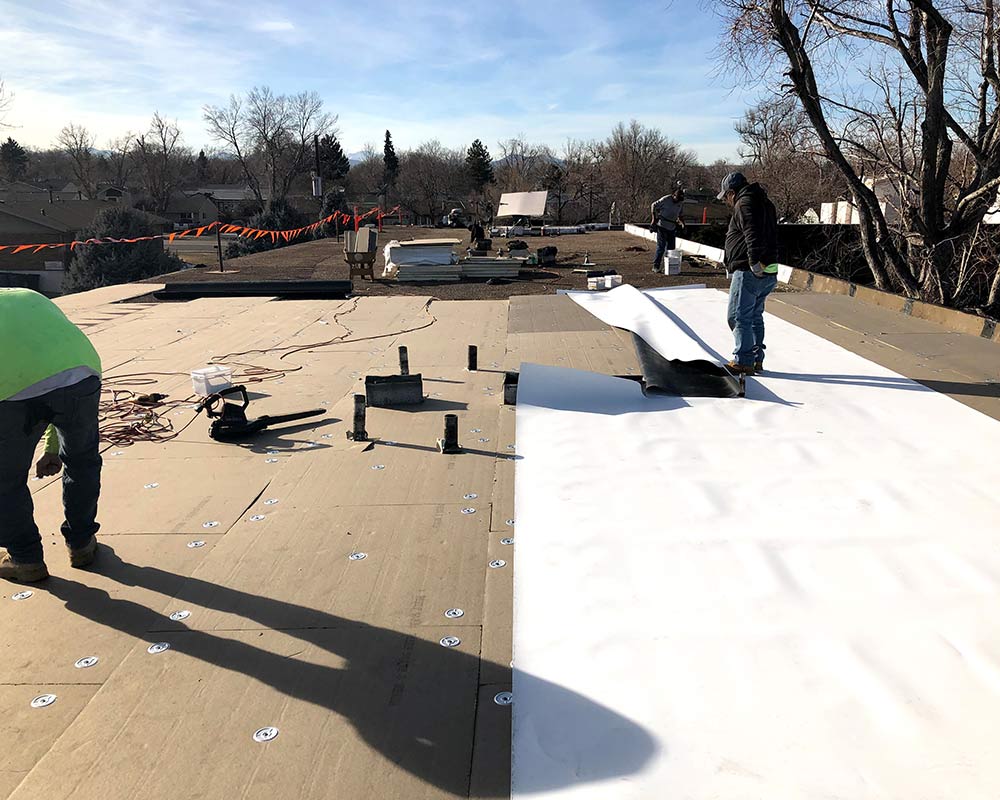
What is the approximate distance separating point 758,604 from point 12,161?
117 m

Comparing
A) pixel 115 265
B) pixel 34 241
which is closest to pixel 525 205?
pixel 115 265

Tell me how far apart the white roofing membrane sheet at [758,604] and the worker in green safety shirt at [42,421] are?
1695 millimetres

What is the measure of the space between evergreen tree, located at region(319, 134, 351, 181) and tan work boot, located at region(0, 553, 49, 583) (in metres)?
72.2

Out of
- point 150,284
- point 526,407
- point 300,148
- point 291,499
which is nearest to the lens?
point 291,499

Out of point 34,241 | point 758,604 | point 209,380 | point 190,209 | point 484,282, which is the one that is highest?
point 190,209

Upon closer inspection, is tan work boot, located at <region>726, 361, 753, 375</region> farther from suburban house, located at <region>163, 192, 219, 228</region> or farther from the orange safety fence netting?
suburban house, located at <region>163, 192, 219, 228</region>

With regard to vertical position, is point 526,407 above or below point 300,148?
below

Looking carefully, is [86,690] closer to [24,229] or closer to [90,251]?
[90,251]

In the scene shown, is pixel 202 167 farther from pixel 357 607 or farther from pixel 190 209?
pixel 357 607

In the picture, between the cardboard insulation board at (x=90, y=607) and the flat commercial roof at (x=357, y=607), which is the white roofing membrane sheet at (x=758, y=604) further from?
the cardboard insulation board at (x=90, y=607)

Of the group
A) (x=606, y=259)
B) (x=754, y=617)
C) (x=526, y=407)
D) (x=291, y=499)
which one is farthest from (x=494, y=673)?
(x=606, y=259)

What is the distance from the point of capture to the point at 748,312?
502cm

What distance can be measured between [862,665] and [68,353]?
9.16 feet

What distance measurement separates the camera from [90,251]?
28375 millimetres
